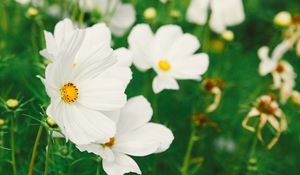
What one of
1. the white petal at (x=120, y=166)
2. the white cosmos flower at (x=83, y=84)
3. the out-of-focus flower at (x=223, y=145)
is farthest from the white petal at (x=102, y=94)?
the out-of-focus flower at (x=223, y=145)

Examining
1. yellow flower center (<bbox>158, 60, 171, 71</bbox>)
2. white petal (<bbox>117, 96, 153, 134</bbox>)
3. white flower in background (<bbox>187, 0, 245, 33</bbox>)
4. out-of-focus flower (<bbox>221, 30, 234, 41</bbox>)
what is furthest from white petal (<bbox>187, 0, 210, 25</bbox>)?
white petal (<bbox>117, 96, 153, 134</bbox>)

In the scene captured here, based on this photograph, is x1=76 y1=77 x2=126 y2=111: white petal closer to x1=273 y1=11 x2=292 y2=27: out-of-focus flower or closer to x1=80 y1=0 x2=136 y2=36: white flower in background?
x1=80 y1=0 x2=136 y2=36: white flower in background

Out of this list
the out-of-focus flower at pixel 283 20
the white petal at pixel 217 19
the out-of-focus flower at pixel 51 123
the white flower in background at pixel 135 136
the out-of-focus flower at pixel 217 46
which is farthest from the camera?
the out-of-focus flower at pixel 217 46

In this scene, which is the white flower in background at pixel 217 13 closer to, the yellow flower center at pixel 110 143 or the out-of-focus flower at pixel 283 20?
the out-of-focus flower at pixel 283 20

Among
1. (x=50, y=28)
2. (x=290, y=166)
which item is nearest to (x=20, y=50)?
(x=50, y=28)

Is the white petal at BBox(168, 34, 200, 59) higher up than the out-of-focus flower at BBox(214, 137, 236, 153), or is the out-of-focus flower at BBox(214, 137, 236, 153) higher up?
the white petal at BBox(168, 34, 200, 59)

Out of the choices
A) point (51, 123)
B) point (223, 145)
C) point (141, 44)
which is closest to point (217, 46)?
point (223, 145)
